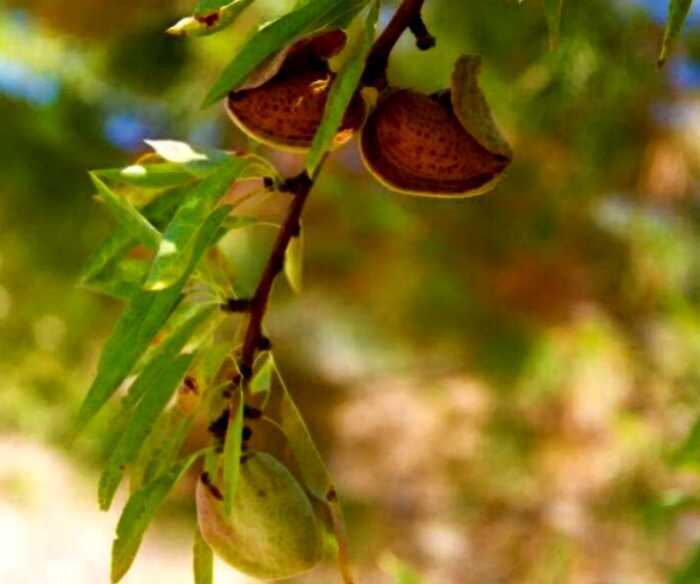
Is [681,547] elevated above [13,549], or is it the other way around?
[681,547]

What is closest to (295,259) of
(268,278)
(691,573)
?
(268,278)

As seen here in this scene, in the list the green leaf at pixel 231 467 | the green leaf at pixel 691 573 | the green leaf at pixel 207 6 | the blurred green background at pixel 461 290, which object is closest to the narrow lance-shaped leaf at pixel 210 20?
the green leaf at pixel 207 6

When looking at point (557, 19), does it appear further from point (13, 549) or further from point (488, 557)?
point (13, 549)

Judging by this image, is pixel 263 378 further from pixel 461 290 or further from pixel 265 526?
pixel 461 290

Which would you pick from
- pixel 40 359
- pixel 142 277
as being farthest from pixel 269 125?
pixel 40 359

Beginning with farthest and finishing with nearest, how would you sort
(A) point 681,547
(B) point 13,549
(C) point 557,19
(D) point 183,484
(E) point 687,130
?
(B) point 13,549 → (D) point 183,484 → (A) point 681,547 → (E) point 687,130 → (C) point 557,19
